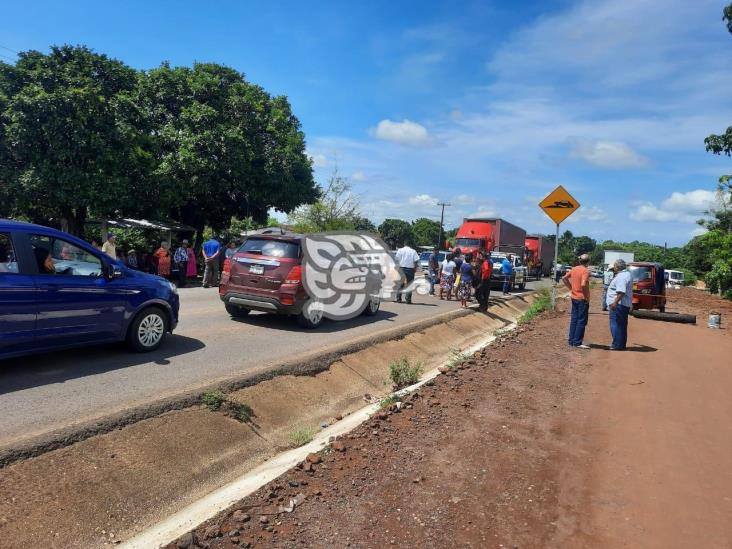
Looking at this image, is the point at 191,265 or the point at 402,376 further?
the point at 191,265

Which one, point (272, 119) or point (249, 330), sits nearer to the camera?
point (249, 330)

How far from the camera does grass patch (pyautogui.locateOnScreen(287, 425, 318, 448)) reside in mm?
5379

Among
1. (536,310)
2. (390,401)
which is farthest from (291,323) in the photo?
(536,310)

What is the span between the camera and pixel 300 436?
5449mm

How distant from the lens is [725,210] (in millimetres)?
46375

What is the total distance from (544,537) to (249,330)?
22.4 feet

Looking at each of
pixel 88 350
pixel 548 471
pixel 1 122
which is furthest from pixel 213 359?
pixel 1 122

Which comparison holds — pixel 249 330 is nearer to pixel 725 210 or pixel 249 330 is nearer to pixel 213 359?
pixel 213 359

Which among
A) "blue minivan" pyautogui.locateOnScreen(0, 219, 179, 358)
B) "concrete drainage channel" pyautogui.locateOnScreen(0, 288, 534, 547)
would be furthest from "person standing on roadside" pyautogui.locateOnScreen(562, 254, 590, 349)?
"blue minivan" pyautogui.locateOnScreen(0, 219, 179, 358)

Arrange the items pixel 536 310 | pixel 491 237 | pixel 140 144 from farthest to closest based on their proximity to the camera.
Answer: pixel 491 237, pixel 140 144, pixel 536 310

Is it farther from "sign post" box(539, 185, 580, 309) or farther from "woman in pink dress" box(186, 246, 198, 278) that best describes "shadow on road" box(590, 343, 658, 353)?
"woman in pink dress" box(186, 246, 198, 278)

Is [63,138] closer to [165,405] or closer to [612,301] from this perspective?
[165,405]

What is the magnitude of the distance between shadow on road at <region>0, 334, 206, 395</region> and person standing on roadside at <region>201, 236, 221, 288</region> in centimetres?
874

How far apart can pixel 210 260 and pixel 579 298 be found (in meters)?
11.2
